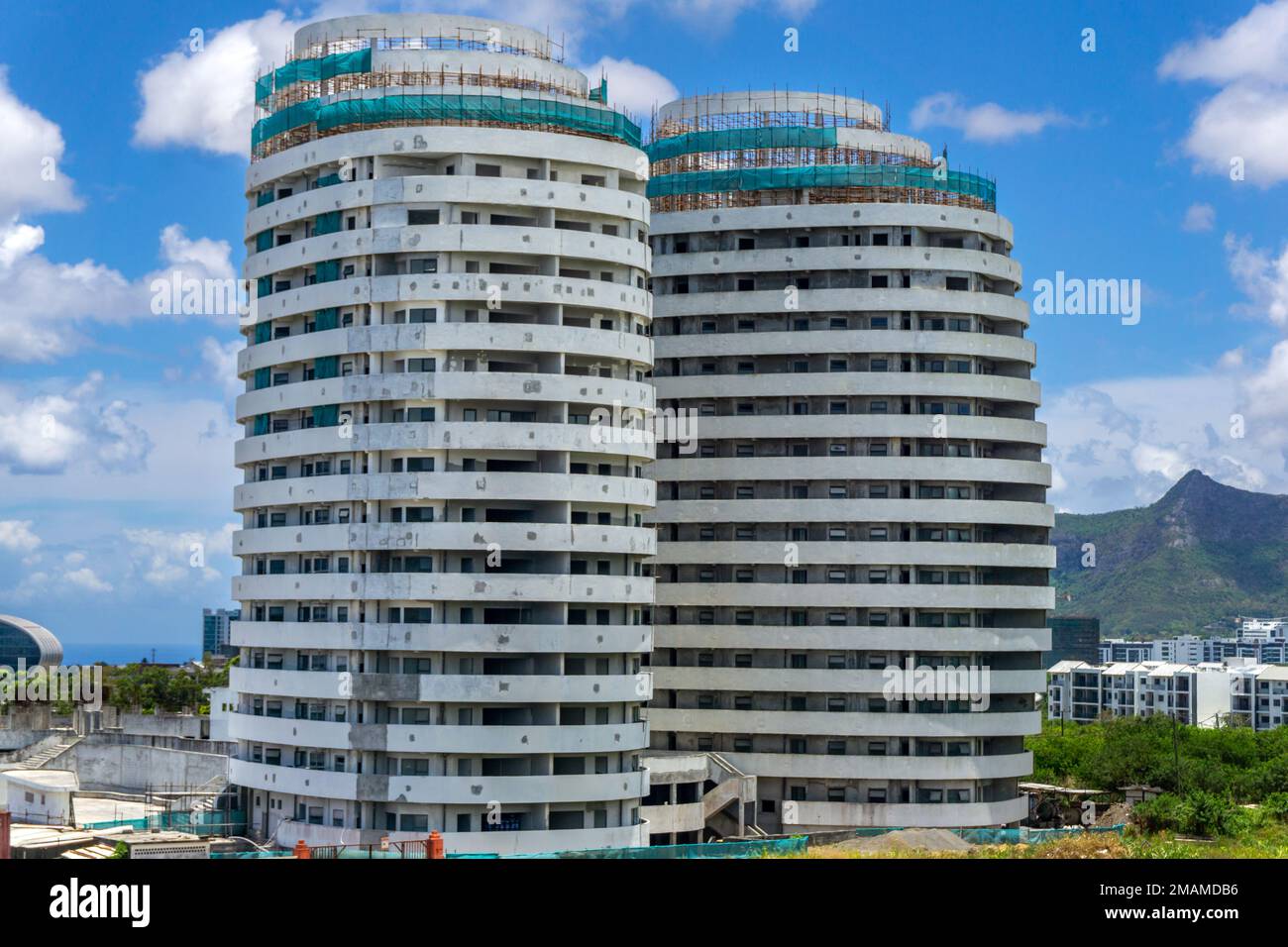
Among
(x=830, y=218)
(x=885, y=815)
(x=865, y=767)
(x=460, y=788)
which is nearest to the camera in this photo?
(x=460, y=788)

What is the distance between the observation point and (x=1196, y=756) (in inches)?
4702

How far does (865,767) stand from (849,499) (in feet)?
50.4

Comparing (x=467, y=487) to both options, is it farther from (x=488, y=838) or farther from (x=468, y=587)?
(x=488, y=838)

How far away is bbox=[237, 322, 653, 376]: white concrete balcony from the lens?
8262cm

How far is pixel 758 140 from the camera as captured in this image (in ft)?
346

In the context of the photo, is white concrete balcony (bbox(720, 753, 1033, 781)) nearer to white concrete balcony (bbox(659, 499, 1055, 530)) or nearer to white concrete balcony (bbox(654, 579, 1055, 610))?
white concrete balcony (bbox(654, 579, 1055, 610))

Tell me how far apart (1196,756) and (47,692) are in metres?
98.8

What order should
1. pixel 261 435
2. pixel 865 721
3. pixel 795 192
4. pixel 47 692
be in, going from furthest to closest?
pixel 47 692 < pixel 795 192 < pixel 865 721 < pixel 261 435

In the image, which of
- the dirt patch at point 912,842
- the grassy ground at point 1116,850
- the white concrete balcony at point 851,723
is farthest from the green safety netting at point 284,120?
the grassy ground at point 1116,850

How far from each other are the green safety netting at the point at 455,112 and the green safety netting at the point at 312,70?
6.82ft

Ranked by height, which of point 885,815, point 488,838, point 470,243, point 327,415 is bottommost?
point 885,815

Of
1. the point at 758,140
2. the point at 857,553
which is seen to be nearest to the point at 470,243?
the point at 758,140
